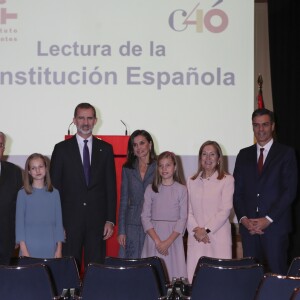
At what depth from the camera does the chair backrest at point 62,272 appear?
12.0 ft

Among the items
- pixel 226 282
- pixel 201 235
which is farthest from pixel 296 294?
pixel 201 235

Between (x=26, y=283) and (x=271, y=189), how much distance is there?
252cm

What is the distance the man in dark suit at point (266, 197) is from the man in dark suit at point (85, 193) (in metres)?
1.11

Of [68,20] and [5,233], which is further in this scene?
[68,20]

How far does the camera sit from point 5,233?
4984 millimetres

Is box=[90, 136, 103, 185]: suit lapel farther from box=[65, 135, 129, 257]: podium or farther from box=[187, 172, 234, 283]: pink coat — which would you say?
box=[187, 172, 234, 283]: pink coat

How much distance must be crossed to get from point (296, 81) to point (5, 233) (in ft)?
13.8

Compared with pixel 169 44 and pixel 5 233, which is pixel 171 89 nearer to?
pixel 169 44

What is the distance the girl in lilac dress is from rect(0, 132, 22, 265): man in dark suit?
1.08 meters

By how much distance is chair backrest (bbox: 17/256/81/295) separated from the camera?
3.65 meters

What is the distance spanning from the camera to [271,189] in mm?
5086

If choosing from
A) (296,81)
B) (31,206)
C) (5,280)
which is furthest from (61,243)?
(296,81)

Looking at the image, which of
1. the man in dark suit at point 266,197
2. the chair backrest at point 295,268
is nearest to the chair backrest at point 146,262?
the chair backrest at point 295,268

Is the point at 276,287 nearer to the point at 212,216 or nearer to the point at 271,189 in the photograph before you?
the point at 212,216
